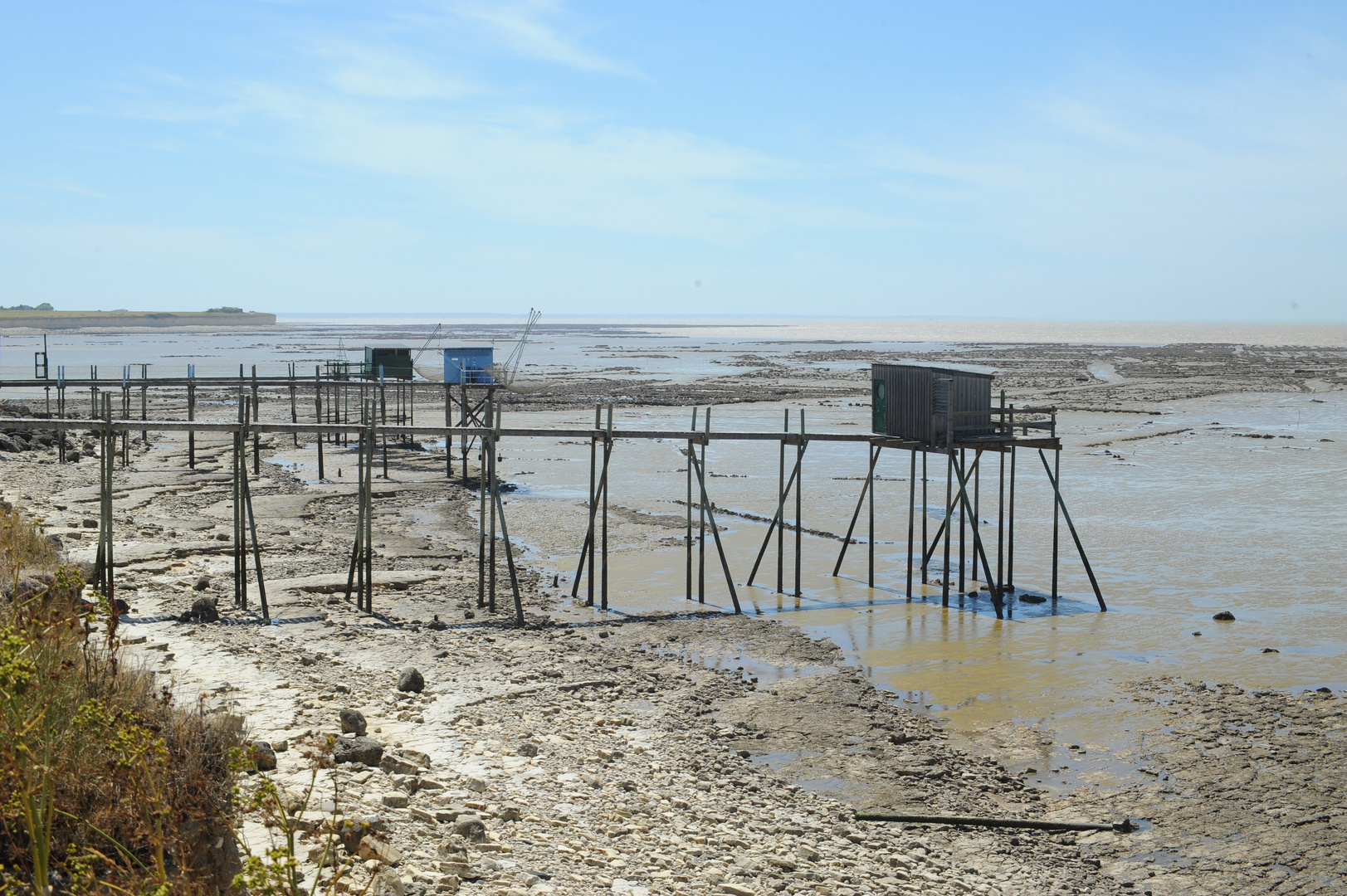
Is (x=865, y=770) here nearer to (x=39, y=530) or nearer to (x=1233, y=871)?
(x=1233, y=871)

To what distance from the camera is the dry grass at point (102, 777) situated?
5723 millimetres

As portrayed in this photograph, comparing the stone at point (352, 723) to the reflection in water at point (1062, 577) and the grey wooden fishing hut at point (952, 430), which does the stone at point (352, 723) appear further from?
the grey wooden fishing hut at point (952, 430)

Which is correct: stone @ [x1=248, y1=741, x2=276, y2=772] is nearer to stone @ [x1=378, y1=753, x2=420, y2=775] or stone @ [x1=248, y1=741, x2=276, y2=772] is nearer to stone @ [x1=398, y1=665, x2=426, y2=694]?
stone @ [x1=378, y1=753, x2=420, y2=775]

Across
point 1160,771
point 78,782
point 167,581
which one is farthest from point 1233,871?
point 167,581

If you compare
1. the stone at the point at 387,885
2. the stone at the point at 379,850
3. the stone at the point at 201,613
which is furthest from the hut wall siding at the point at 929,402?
the stone at the point at 387,885

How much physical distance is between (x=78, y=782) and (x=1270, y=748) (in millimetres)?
12921

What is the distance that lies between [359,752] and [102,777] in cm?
367

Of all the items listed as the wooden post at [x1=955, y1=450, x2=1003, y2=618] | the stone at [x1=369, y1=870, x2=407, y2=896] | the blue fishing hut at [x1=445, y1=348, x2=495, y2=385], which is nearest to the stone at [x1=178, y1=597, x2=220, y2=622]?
the stone at [x1=369, y1=870, x2=407, y2=896]

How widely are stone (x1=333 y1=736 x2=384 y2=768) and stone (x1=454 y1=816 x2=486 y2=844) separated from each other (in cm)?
145

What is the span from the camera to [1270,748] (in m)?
13.3

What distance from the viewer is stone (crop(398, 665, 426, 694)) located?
46.2ft

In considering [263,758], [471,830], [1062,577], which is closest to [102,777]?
[263,758]

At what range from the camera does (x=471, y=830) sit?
→ 9.66 meters

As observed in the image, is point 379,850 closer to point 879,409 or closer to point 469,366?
point 879,409
